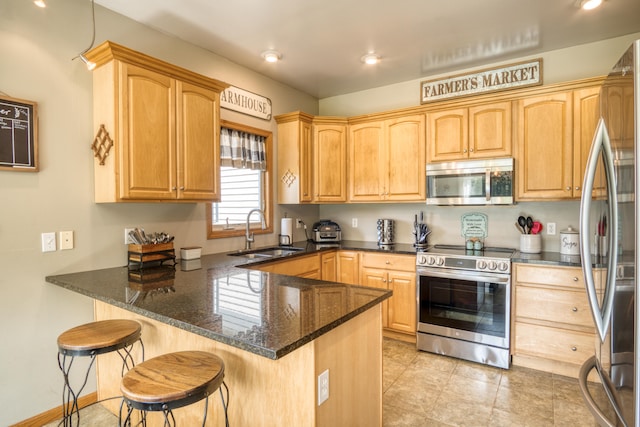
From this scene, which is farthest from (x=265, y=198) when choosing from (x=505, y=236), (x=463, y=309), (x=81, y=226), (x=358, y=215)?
(x=505, y=236)

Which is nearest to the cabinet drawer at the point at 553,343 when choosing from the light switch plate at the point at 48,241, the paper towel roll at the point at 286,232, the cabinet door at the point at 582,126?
the cabinet door at the point at 582,126

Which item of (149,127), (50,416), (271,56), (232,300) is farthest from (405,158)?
(50,416)

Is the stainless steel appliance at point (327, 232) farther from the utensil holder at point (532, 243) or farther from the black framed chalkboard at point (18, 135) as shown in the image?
the black framed chalkboard at point (18, 135)

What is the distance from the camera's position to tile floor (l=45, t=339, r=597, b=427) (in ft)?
7.13

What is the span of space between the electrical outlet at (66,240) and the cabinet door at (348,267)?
244 centimetres

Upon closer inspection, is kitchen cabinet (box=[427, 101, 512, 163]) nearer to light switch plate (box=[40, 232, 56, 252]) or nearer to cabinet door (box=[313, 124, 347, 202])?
cabinet door (box=[313, 124, 347, 202])

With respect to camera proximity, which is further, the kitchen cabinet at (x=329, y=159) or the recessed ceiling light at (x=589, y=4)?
the kitchen cabinet at (x=329, y=159)

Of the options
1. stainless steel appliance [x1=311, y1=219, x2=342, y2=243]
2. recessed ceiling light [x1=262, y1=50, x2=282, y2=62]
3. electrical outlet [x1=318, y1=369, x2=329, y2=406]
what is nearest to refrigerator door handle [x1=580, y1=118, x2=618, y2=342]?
electrical outlet [x1=318, y1=369, x2=329, y2=406]

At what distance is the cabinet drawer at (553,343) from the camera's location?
2623mm

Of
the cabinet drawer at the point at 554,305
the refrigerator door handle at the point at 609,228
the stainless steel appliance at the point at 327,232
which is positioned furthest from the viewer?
the stainless steel appliance at the point at 327,232

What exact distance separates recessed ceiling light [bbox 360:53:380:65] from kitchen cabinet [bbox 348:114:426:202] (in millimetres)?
630

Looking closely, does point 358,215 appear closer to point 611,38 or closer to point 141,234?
point 141,234

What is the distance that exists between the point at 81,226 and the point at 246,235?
57.9 inches

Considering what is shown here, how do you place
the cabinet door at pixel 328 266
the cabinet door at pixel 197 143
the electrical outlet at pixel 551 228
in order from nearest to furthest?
1. the cabinet door at pixel 197 143
2. the electrical outlet at pixel 551 228
3. the cabinet door at pixel 328 266
